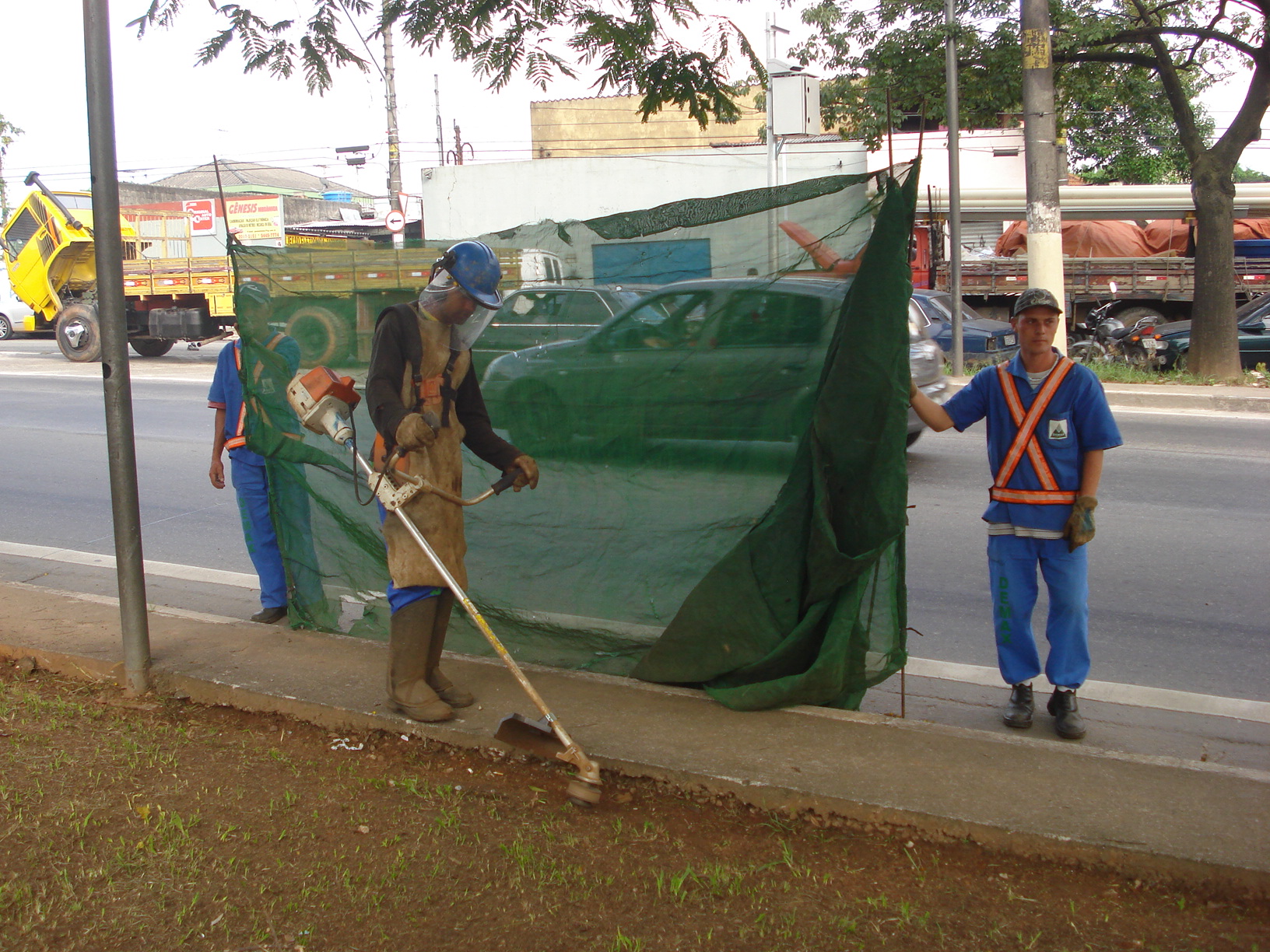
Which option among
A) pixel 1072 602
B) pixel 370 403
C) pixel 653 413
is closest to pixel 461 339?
pixel 370 403

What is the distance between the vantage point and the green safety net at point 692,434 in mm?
3492

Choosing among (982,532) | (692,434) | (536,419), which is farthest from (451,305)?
(982,532)

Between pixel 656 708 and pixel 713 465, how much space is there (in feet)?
2.95

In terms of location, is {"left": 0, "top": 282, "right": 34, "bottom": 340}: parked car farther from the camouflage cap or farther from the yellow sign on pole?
the camouflage cap

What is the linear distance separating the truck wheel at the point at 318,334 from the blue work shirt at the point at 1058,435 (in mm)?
2681

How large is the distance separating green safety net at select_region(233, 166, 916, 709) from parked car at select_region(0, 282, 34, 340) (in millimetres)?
31590

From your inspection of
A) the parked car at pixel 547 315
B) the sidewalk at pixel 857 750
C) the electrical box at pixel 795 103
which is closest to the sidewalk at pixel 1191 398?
the electrical box at pixel 795 103

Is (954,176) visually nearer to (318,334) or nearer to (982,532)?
(982,532)

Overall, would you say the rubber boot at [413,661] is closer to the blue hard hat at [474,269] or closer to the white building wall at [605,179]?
the blue hard hat at [474,269]

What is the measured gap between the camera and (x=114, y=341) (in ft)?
12.8

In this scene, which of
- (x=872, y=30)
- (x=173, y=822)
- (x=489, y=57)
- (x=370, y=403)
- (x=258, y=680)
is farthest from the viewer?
(x=872, y=30)

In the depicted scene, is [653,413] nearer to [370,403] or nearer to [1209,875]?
[370,403]

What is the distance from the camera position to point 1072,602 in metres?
3.77

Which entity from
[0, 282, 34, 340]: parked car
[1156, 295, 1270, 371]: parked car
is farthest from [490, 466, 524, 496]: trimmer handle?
[0, 282, 34, 340]: parked car
